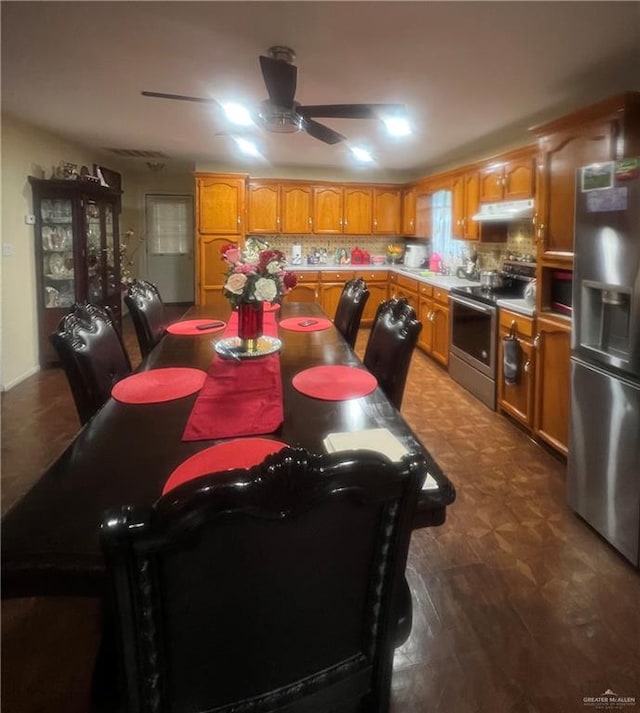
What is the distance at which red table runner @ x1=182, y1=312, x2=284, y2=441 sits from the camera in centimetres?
136

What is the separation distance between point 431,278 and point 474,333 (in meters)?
1.46

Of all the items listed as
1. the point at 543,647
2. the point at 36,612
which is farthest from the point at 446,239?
the point at 36,612

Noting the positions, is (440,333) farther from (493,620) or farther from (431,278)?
(493,620)

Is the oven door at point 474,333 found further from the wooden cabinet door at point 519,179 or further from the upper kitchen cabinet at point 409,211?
the upper kitchen cabinet at point 409,211

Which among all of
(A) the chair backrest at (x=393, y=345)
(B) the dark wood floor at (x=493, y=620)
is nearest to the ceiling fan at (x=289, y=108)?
(A) the chair backrest at (x=393, y=345)

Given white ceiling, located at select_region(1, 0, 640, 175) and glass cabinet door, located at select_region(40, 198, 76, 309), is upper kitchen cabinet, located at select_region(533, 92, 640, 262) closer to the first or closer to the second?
white ceiling, located at select_region(1, 0, 640, 175)

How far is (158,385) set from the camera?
1.73m

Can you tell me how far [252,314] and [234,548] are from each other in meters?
1.51

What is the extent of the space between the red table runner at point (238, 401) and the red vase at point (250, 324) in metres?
0.11

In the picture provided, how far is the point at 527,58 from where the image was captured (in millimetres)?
2502

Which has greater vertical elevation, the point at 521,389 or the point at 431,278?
the point at 431,278

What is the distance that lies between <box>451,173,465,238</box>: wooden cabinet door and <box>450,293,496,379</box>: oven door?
1065mm

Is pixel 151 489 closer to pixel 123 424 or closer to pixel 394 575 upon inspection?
pixel 123 424

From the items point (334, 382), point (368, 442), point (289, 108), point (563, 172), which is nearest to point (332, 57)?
point (289, 108)
